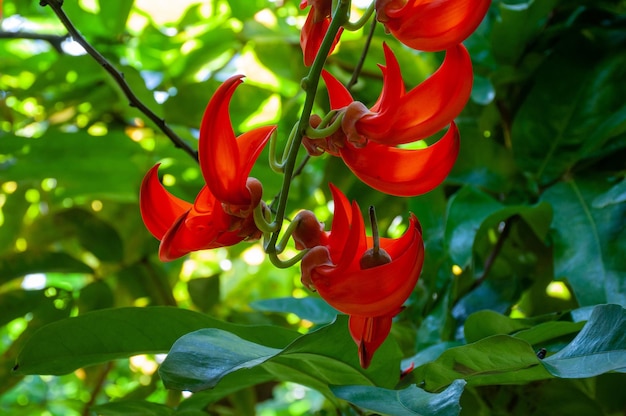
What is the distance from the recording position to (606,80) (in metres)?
0.91

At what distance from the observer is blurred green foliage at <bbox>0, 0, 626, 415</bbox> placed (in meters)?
0.60

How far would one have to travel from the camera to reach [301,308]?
2.77ft

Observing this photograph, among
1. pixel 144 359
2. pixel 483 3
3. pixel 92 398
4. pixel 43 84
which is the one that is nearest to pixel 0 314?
pixel 92 398

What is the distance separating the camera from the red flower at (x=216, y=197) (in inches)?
18.2

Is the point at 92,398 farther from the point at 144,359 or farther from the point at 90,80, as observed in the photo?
the point at 90,80

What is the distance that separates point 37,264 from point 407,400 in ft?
2.57

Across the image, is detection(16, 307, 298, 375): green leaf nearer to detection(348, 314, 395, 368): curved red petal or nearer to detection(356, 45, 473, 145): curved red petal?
detection(348, 314, 395, 368): curved red petal

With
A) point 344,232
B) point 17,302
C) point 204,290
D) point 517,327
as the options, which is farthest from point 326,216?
point 344,232

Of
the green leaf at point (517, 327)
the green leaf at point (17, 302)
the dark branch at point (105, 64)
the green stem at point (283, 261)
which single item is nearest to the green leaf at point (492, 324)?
the green leaf at point (517, 327)

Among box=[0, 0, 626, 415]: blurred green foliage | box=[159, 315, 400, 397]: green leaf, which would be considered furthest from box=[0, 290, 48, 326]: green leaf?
box=[159, 315, 400, 397]: green leaf

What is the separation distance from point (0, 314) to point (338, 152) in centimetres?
70

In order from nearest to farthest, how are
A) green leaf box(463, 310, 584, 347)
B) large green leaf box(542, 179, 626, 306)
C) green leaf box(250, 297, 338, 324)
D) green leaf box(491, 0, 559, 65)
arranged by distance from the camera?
green leaf box(463, 310, 584, 347)
large green leaf box(542, 179, 626, 306)
green leaf box(250, 297, 338, 324)
green leaf box(491, 0, 559, 65)

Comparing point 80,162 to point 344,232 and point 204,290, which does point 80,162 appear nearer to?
point 204,290

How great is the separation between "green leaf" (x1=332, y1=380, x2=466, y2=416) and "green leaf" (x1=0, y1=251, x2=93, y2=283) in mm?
687
